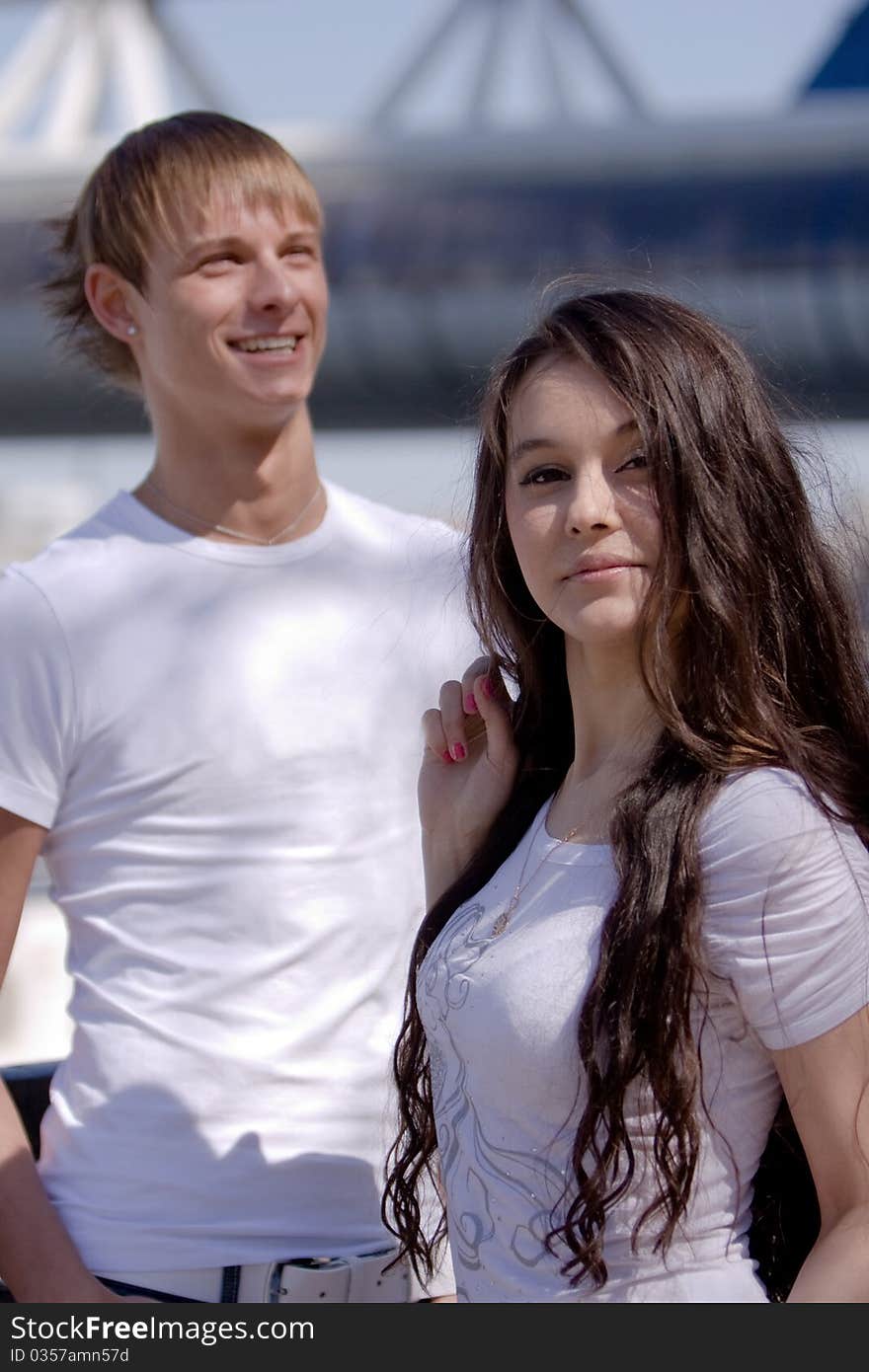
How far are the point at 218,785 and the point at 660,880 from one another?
2.25 feet

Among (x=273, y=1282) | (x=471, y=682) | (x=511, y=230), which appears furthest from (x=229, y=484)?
(x=511, y=230)

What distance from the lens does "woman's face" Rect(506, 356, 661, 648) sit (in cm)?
134

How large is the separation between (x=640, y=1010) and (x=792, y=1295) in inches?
8.9

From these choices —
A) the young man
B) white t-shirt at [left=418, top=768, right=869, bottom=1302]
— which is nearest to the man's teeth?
the young man

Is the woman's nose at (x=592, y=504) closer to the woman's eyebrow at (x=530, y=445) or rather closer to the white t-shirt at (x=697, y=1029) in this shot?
the woman's eyebrow at (x=530, y=445)

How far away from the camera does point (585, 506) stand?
133 centimetres

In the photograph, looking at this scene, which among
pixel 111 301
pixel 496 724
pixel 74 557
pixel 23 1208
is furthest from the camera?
pixel 111 301

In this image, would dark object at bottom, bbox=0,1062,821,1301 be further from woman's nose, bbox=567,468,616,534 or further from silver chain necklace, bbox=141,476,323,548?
silver chain necklace, bbox=141,476,323,548

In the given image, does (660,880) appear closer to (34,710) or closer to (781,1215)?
(781,1215)

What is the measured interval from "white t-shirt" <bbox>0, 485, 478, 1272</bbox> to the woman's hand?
218mm

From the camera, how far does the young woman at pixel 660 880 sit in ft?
3.95

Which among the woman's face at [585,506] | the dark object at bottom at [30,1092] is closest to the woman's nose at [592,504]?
the woman's face at [585,506]

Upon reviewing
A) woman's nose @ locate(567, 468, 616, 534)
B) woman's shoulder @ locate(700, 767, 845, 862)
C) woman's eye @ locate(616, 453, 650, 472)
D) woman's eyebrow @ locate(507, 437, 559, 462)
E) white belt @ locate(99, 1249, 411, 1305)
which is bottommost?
white belt @ locate(99, 1249, 411, 1305)

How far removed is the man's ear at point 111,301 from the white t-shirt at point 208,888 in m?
0.28
